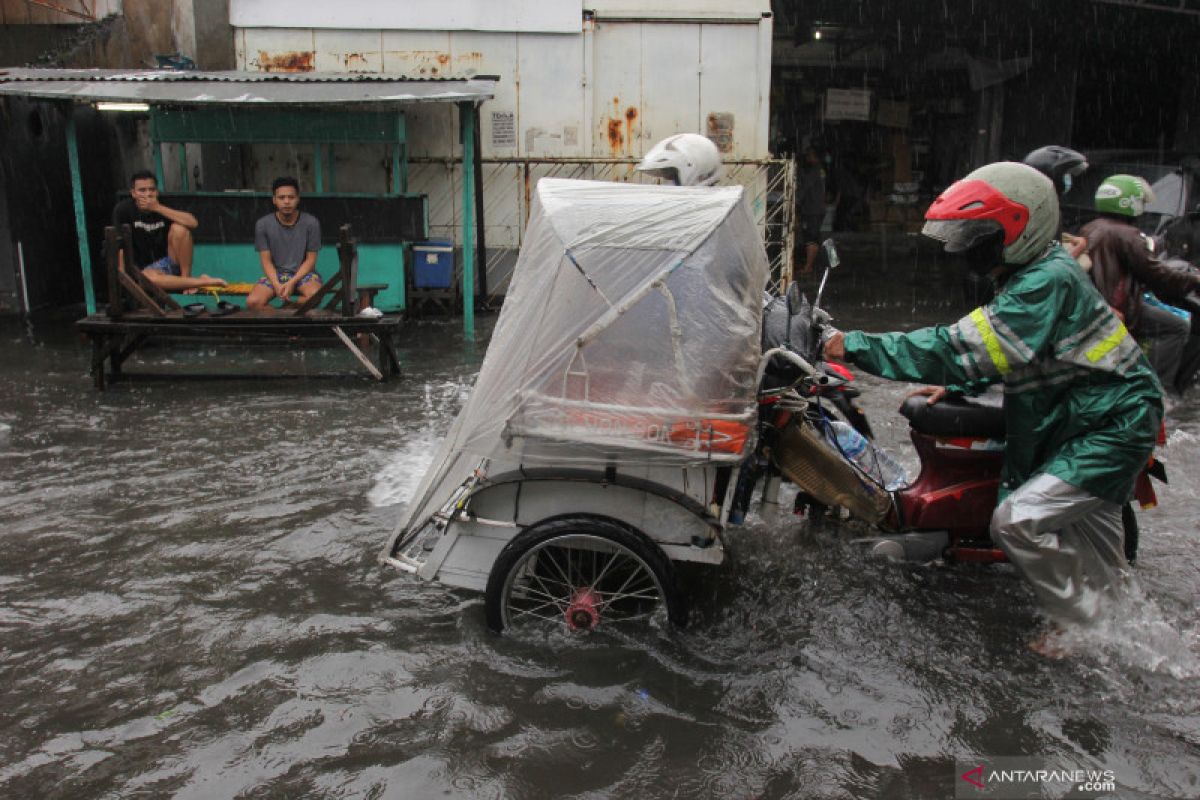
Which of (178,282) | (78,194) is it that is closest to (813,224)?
(178,282)

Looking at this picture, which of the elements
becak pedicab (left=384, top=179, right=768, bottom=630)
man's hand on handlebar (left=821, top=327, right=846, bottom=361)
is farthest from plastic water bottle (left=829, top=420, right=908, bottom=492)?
becak pedicab (left=384, top=179, right=768, bottom=630)

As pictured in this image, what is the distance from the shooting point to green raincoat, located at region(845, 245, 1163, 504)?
3658 millimetres

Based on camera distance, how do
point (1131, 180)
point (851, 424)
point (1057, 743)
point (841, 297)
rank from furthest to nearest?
point (841, 297)
point (1131, 180)
point (851, 424)
point (1057, 743)

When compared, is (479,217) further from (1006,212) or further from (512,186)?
(1006,212)

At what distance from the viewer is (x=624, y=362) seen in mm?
3742

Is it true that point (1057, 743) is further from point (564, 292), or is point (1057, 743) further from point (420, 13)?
point (420, 13)

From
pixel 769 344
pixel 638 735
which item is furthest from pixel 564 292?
pixel 638 735

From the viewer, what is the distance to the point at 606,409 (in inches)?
144

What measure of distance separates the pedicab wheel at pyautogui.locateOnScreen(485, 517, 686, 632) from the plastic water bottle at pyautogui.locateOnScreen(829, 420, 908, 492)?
1.27 meters

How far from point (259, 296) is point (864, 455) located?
651 centimetres

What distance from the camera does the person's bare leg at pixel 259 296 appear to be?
9281 mm

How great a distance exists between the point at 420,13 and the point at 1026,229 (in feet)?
34.0

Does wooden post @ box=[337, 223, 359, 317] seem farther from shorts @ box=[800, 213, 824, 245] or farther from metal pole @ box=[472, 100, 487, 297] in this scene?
shorts @ box=[800, 213, 824, 245]

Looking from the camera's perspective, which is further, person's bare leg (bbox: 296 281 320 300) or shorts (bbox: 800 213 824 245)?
shorts (bbox: 800 213 824 245)
